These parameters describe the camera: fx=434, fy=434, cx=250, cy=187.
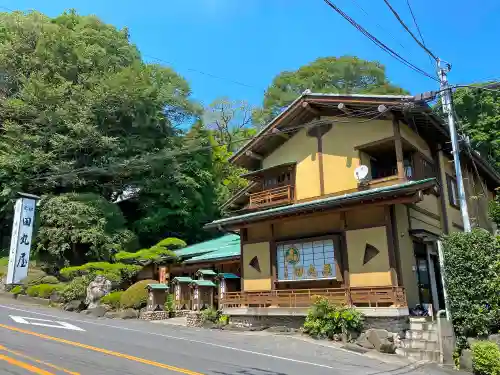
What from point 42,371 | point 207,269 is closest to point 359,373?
point 42,371

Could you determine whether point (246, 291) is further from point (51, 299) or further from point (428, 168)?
point (51, 299)

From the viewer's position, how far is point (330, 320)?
15008mm

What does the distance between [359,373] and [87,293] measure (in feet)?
56.3

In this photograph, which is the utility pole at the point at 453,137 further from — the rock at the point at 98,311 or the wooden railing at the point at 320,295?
the rock at the point at 98,311

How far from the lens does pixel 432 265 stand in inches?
691

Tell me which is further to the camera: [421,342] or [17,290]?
[17,290]

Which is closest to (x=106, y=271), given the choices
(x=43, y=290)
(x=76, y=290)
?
(x=76, y=290)

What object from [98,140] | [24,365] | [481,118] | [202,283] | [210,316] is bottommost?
[24,365]

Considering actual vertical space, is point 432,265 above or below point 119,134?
below

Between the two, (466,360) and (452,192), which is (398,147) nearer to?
(452,192)

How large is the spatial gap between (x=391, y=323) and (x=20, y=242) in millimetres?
19481

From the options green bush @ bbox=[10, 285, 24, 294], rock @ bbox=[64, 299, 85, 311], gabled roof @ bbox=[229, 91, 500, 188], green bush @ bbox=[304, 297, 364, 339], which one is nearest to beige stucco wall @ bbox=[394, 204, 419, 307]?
green bush @ bbox=[304, 297, 364, 339]

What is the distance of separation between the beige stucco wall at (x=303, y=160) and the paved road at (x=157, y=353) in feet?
22.3

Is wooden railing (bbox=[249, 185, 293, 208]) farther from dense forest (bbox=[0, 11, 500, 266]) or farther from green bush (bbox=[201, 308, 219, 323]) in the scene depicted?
dense forest (bbox=[0, 11, 500, 266])
